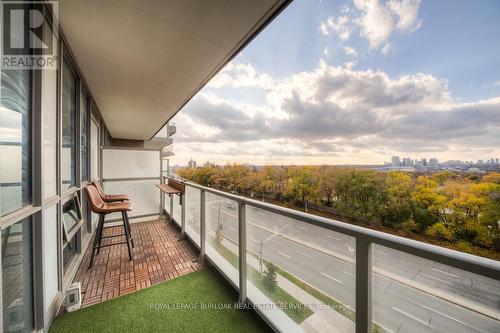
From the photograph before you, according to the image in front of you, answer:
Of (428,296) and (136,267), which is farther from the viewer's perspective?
(136,267)

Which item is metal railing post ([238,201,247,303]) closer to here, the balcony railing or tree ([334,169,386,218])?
the balcony railing

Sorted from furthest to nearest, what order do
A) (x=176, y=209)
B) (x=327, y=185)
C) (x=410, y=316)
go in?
1. (x=327, y=185)
2. (x=176, y=209)
3. (x=410, y=316)

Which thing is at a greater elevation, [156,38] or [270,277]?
[156,38]

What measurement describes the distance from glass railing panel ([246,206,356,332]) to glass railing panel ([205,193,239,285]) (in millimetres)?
271

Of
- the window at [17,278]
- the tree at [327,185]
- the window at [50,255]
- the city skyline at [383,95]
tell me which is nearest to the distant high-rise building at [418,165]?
the city skyline at [383,95]

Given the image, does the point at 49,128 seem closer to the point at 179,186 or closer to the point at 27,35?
the point at 27,35

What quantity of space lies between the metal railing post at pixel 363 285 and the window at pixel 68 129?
9.10 ft

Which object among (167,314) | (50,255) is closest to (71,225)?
(50,255)

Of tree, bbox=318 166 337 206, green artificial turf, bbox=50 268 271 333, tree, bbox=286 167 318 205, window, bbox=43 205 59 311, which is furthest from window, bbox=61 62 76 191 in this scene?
tree, bbox=286 167 318 205

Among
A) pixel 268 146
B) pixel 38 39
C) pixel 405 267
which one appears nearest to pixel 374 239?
pixel 405 267

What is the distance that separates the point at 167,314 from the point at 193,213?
1.62 metres

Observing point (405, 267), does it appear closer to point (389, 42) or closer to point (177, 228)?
point (177, 228)

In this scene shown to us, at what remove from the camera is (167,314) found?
68.5 inches

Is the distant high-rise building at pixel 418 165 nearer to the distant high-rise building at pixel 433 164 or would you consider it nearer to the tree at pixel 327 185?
the distant high-rise building at pixel 433 164
